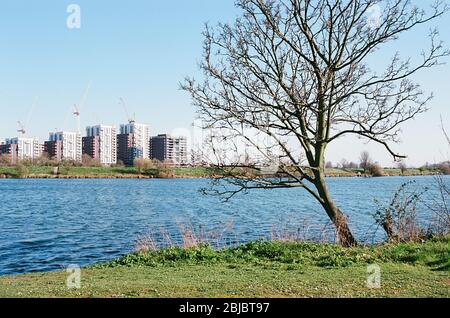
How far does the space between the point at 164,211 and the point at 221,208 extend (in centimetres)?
468

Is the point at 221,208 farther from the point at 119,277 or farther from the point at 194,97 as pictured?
the point at 119,277

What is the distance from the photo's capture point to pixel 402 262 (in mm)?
12617

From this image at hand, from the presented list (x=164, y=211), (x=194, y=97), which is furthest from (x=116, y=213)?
(x=194, y=97)

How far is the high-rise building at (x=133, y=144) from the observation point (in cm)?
15646

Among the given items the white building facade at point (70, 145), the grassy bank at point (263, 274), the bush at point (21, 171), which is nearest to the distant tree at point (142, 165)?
the bush at point (21, 171)

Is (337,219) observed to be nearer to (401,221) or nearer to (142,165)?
(401,221)

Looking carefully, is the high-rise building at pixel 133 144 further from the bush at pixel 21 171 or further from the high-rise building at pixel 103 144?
the bush at pixel 21 171

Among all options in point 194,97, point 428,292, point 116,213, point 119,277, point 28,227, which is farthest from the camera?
point 116,213

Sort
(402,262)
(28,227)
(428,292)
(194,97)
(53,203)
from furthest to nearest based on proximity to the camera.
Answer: (53,203) < (28,227) < (194,97) < (402,262) < (428,292)

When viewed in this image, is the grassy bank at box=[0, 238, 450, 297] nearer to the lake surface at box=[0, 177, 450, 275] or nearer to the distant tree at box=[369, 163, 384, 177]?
the lake surface at box=[0, 177, 450, 275]

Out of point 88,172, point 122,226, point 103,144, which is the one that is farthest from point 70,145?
point 122,226

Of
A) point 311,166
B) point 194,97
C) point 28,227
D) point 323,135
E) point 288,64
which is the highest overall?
point 288,64

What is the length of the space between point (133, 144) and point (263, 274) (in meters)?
160
